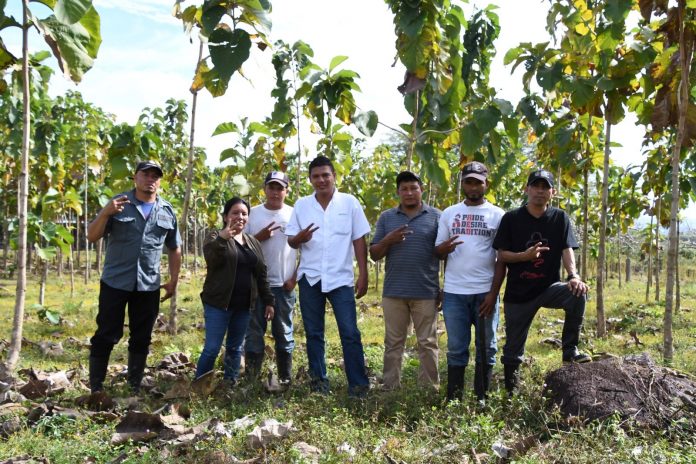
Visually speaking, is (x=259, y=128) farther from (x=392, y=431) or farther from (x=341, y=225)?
(x=392, y=431)

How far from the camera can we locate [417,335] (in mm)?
4801

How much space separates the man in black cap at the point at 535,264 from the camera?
4402 mm

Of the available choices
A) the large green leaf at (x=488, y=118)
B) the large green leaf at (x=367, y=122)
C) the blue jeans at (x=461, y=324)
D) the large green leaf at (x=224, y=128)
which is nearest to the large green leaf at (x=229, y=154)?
the large green leaf at (x=224, y=128)

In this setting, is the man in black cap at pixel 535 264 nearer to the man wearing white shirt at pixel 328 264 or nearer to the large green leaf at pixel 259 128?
the man wearing white shirt at pixel 328 264

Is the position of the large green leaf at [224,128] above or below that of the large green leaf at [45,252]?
above

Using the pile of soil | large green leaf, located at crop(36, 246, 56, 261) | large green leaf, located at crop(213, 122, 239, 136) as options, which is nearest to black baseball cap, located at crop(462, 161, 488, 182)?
the pile of soil

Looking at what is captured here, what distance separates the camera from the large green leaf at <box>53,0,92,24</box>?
3987 mm

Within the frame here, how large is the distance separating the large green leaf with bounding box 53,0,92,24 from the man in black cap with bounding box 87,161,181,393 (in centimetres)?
120

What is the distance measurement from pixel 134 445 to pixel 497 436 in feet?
7.18

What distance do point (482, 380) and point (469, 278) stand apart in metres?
0.74

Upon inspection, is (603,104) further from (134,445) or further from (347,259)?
(134,445)

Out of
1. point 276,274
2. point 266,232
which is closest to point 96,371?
point 276,274

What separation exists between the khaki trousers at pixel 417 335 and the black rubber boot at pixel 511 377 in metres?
0.54

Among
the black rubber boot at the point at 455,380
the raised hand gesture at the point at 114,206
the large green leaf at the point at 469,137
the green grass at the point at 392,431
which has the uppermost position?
the large green leaf at the point at 469,137
